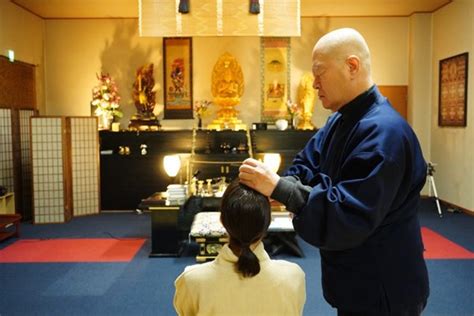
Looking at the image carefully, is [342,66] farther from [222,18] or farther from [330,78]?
[222,18]

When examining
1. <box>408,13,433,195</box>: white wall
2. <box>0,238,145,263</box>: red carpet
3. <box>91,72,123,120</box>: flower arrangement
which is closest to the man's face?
<box>0,238,145,263</box>: red carpet

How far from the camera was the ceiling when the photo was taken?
263 inches

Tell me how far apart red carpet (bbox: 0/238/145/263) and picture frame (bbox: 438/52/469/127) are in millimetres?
4604

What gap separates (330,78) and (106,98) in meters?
6.09

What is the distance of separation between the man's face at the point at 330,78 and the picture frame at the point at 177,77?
6393mm

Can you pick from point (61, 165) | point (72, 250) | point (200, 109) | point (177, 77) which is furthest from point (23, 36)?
point (72, 250)

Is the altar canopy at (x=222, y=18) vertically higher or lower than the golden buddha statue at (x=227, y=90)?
higher

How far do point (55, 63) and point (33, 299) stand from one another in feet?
16.7

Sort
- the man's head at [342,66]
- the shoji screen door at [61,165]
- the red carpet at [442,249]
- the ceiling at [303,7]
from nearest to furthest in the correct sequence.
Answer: the man's head at [342,66]
the red carpet at [442,249]
the shoji screen door at [61,165]
the ceiling at [303,7]

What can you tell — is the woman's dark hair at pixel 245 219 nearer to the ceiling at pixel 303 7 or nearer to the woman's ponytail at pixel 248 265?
the woman's ponytail at pixel 248 265

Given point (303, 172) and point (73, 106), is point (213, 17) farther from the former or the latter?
point (73, 106)

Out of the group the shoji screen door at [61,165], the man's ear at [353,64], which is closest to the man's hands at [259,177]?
the man's ear at [353,64]

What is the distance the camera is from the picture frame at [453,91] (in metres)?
6.47

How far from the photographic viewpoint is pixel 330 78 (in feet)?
4.38
